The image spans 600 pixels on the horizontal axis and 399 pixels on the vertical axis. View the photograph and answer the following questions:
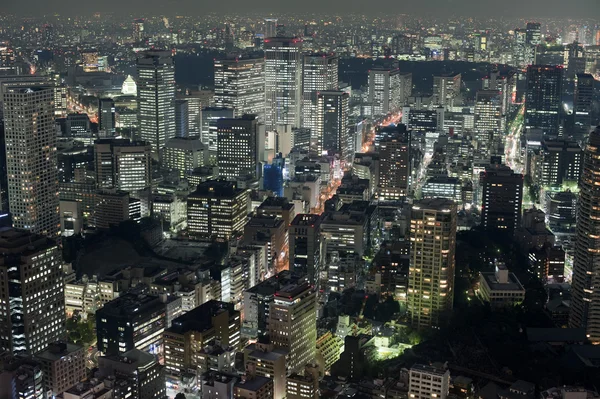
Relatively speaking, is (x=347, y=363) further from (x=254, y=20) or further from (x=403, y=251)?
(x=254, y=20)

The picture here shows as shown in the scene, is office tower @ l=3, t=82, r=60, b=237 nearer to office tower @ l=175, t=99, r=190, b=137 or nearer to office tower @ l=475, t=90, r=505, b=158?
office tower @ l=175, t=99, r=190, b=137

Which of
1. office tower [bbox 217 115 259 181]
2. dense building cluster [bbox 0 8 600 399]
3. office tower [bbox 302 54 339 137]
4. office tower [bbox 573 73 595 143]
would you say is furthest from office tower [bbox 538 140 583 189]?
office tower [bbox 302 54 339 137]

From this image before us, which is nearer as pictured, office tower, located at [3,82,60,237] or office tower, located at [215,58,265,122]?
office tower, located at [3,82,60,237]

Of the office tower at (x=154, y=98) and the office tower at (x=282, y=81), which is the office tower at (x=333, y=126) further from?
the office tower at (x=154, y=98)

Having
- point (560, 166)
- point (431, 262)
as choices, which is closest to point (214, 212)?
point (431, 262)

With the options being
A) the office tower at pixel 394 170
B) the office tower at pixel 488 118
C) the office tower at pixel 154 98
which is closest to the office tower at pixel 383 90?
the office tower at pixel 488 118
